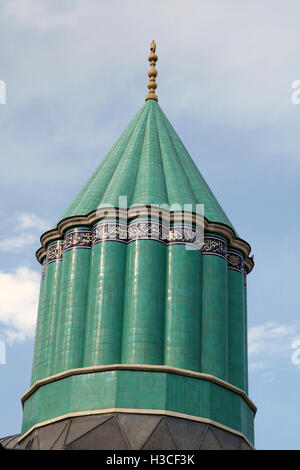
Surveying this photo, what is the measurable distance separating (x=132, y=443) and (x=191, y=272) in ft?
14.4

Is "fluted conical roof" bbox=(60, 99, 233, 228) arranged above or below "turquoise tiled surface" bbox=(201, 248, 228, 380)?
above

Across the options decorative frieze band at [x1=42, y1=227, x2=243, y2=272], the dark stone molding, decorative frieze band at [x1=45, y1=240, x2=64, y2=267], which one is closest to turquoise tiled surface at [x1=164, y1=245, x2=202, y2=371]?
decorative frieze band at [x1=42, y1=227, x2=243, y2=272]

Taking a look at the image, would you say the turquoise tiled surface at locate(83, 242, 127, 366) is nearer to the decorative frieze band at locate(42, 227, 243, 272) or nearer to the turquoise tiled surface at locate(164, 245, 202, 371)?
the decorative frieze band at locate(42, 227, 243, 272)

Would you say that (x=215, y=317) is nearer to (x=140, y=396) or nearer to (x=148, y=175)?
(x=140, y=396)

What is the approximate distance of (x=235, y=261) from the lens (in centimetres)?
2431

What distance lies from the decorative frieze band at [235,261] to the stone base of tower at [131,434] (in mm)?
4384

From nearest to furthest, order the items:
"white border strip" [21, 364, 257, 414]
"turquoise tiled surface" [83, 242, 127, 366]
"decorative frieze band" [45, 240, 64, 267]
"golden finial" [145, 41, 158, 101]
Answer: "white border strip" [21, 364, 257, 414], "turquoise tiled surface" [83, 242, 127, 366], "decorative frieze band" [45, 240, 64, 267], "golden finial" [145, 41, 158, 101]

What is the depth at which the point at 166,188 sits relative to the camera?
24578mm

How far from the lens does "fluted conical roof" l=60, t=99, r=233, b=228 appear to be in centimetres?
2422

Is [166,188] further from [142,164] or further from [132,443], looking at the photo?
[132,443]

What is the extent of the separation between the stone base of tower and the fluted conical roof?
17.5 ft

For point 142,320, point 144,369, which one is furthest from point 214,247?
point 144,369

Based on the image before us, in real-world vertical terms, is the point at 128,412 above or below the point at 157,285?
below
